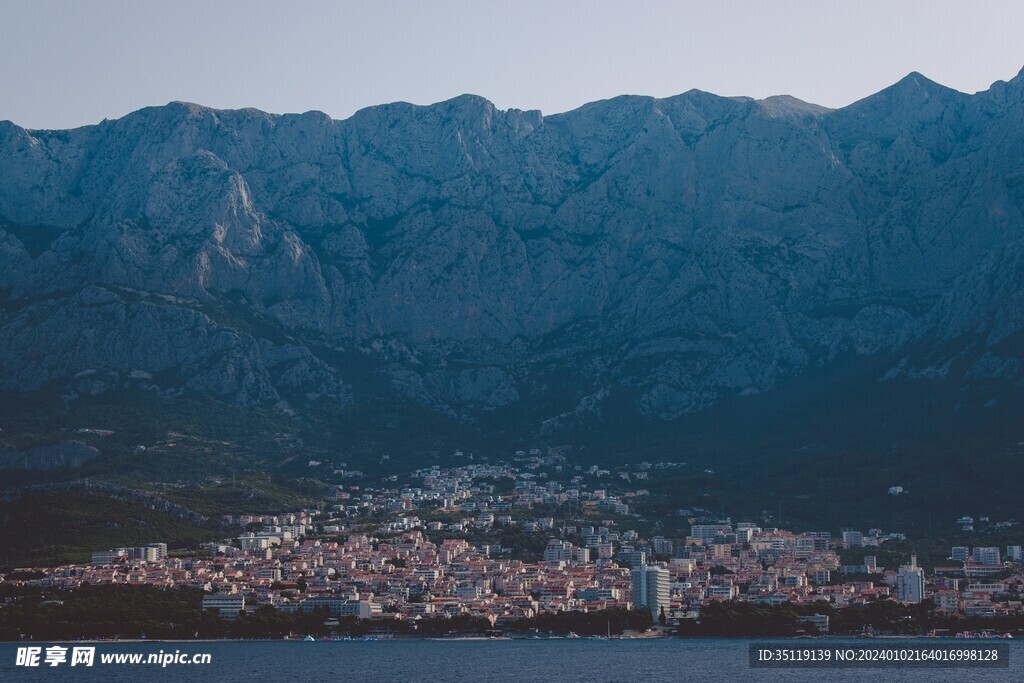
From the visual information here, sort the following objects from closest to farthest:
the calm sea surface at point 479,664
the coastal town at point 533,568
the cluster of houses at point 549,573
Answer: the calm sea surface at point 479,664 < the coastal town at point 533,568 < the cluster of houses at point 549,573

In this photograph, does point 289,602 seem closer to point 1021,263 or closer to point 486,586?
point 486,586

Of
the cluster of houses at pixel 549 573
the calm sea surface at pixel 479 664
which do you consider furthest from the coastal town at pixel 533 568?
A: the calm sea surface at pixel 479 664

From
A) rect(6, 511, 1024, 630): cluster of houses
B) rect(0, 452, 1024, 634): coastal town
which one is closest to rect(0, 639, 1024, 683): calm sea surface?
rect(0, 452, 1024, 634): coastal town

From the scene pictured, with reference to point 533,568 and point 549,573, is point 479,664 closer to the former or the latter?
point 549,573

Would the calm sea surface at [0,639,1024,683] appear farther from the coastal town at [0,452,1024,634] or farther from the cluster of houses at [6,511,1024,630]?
the cluster of houses at [6,511,1024,630]

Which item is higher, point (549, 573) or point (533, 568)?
point (533, 568)

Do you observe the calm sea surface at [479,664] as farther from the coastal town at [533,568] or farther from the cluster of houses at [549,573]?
the cluster of houses at [549,573]

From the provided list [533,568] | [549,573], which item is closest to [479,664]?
[549,573]
